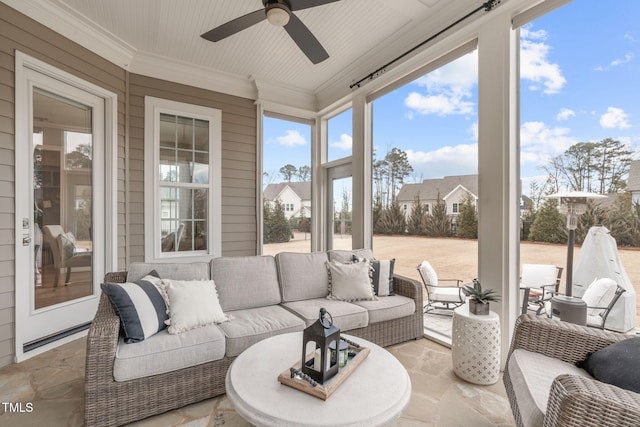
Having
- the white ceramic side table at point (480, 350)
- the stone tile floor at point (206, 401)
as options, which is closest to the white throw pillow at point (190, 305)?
the stone tile floor at point (206, 401)

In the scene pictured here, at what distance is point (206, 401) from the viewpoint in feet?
6.92

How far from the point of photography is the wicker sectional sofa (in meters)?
1.78

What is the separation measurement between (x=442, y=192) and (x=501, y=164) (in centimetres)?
83

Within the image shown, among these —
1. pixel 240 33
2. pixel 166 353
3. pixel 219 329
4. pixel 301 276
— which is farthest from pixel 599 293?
pixel 240 33

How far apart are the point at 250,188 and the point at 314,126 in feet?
5.12

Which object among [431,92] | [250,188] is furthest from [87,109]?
[431,92]

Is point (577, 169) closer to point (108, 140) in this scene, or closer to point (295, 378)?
point (295, 378)

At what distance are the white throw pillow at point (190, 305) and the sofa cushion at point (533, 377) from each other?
192 cm

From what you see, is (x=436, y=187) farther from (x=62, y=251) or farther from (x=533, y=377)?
(x=62, y=251)

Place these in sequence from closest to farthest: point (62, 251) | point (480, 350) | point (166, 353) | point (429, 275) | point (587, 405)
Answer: point (587, 405)
point (166, 353)
point (480, 350)
point (62, 251)
point (429, 275)

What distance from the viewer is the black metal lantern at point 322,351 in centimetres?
142

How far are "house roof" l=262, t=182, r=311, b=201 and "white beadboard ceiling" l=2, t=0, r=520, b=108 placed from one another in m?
1.60

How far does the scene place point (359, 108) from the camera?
420 centimetres

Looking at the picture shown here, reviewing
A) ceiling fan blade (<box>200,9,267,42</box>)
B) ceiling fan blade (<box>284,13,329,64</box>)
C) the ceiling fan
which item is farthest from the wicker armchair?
ceiling fan blade (<box>200,9,267,42</box>)
